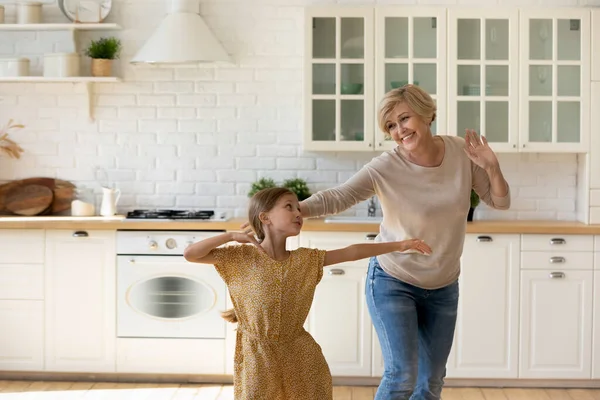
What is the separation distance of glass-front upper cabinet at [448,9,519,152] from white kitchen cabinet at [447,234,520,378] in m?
0.61

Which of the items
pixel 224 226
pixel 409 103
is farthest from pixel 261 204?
pixel 224 226

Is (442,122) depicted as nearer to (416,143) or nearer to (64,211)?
(416,143)

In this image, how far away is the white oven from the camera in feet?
15.9

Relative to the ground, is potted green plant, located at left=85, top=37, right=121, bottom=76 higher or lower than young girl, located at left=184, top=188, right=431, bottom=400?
higher

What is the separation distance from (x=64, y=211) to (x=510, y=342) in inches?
108

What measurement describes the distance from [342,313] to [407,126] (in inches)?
74.4

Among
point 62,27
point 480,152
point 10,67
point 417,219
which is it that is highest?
point 62,27

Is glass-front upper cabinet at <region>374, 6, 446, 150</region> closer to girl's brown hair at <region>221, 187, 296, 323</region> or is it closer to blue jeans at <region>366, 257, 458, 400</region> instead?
blue jeans at <region>366, 257, 458, 400</region>

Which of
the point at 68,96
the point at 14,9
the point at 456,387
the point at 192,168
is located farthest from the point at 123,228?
the point at 456,387

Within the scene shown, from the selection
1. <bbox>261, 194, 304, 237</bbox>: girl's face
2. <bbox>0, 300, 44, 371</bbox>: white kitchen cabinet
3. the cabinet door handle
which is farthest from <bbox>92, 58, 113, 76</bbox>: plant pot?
<bbox>261, 194, 304, 237</bbox>: girl's face

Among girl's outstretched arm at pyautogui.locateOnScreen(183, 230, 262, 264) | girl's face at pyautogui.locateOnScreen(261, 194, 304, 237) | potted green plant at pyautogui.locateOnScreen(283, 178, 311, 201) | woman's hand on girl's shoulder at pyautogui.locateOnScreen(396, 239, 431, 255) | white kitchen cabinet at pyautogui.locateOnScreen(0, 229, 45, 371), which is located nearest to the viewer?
girl's outstretched arm at pyautogui.locateOnScreen(183, 230, 262, 264)

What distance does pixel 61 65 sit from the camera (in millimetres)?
5227

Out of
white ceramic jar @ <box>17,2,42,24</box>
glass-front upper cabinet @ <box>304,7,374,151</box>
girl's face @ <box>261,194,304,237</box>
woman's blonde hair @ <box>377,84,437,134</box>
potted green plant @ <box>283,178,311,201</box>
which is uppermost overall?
white ceramic jar @ <box>17,2,42,24</box>

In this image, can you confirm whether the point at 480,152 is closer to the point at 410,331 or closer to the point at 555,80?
the point at 410,331
